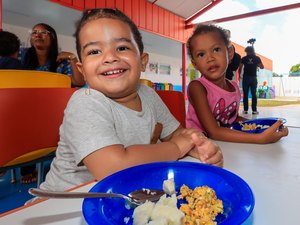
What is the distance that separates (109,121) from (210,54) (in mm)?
752

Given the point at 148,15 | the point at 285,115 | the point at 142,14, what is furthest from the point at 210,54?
the point at 148,15

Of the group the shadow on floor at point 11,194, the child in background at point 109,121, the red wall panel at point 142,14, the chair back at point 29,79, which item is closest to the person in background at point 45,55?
the chair back at point 29,79

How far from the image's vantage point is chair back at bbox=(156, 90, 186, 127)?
1262mm

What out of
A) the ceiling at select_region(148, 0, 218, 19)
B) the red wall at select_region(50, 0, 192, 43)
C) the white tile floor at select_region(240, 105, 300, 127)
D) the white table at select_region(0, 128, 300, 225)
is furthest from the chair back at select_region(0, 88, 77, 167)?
the ceiling at select_region(148, 0, 218, 19)

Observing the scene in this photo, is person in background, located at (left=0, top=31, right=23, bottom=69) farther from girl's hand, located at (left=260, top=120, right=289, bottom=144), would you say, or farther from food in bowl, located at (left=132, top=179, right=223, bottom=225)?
food in bowl, located at (left=132, top=179, right=223, bottom=225)

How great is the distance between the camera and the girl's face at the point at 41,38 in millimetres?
1950

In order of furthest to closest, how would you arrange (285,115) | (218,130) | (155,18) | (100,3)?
(155,18)
(100,3)
(285,115)
(218,130)

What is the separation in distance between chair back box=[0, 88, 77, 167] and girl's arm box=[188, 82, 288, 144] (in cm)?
53

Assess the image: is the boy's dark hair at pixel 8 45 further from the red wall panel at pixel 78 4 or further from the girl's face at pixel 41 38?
the red wall panel at pixel 78 4

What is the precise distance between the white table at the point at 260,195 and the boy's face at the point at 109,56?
11.1 inches

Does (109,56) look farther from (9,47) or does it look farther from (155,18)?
(155,18)

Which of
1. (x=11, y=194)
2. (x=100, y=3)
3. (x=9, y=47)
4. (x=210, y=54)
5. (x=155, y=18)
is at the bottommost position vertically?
(x=11, y=194)

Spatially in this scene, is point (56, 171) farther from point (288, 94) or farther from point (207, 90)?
point (288, 94)

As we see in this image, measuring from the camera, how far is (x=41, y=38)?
1.96 m
